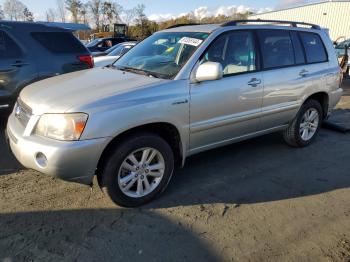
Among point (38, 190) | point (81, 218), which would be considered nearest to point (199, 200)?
point (81, 218)

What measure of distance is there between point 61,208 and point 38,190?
0.53 m

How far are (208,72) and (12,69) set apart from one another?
3.47 metres

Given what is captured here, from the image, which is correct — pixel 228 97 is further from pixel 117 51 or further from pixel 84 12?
pixel 84 12

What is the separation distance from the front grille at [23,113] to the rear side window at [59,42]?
259cm

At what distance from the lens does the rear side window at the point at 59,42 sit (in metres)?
6.06

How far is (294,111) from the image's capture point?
505 centimetres

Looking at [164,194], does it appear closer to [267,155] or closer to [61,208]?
[61,208]

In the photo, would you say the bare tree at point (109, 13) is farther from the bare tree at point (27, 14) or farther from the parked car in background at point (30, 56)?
the parked car in background at point (30, 56)

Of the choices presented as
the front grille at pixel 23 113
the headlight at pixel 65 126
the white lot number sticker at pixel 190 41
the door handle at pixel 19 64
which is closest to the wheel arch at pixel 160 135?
the headlight at pixel 65 126

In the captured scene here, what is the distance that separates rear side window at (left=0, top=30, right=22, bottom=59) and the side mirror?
3443mm

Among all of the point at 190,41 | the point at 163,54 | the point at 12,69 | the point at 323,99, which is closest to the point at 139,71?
the point at 163,54

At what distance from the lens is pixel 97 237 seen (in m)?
3.07

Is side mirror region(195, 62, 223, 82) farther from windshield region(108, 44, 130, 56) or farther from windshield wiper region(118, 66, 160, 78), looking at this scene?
windshield region(108, 44, 130, 56)

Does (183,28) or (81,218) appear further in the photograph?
(183,28)
